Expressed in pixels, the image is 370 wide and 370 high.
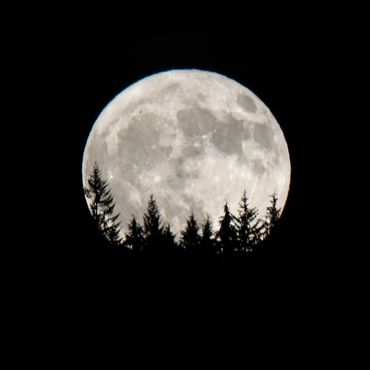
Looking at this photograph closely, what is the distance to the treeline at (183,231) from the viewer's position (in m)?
16.4

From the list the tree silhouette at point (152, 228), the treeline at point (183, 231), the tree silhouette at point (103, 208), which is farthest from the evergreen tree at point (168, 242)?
the tree silhouette at point (103, 208)

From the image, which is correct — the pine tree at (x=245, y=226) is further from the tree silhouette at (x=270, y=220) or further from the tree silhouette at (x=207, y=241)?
the tree silhouette at (x=207, y=241)

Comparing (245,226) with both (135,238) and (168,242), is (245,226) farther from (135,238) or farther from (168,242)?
(135,238)

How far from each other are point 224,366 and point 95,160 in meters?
8.20

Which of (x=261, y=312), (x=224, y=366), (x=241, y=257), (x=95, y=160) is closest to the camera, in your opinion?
(x=224, y=366)

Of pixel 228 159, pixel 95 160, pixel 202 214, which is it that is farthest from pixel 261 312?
pixel 95 160

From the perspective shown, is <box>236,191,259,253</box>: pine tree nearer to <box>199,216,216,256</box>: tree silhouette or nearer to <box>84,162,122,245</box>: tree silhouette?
<box>199,216,216,256</box>: tree silhouette

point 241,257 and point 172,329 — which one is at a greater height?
point 241,257

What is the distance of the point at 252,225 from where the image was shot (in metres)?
17.6

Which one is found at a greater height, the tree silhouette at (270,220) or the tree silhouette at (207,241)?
the tree silhouette at (270,220)

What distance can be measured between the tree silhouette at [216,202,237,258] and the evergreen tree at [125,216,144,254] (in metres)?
2.33

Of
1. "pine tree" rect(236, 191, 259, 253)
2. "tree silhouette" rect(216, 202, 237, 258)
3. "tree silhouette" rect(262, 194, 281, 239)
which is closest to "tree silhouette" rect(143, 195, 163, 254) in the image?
"tree silhouette" rect(216, 202, 237, 258)

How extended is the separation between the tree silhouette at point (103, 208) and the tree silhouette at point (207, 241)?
248 centimetres

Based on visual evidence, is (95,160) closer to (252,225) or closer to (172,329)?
(252,225)
